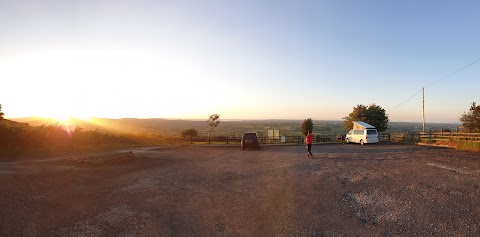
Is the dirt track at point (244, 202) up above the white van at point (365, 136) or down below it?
below

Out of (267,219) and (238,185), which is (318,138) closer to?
Result: (238,185)

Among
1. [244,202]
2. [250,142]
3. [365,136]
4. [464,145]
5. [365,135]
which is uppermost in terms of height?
[365,135]

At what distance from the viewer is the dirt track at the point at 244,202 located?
22.1 ft

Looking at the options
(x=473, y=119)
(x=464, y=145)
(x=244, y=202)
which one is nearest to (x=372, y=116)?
(x=473, y=119)

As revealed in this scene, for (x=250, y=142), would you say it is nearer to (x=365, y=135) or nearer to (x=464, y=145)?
(x=365, y=135)

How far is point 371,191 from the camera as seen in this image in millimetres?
9656

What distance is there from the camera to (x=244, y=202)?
8797 millimetres

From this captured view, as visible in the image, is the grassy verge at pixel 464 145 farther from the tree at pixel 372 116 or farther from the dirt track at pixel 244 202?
the tree at pixel 372 116

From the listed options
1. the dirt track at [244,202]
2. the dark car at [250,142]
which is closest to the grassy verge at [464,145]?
the dirt track at [244,202]

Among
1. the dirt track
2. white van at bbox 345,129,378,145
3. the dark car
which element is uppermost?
white van at bbox 345,129,378,145

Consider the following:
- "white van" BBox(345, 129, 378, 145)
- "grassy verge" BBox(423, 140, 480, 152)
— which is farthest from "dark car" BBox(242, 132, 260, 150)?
"grassy verge" BBox(423, 140, 480, 152)

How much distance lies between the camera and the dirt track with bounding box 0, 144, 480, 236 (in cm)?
673

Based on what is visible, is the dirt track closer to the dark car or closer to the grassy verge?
the grassy verge

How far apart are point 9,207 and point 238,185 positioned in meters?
6.61
